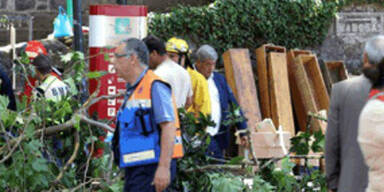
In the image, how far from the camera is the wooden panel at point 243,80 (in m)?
11.1

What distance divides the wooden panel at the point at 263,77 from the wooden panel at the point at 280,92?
2.1 inches

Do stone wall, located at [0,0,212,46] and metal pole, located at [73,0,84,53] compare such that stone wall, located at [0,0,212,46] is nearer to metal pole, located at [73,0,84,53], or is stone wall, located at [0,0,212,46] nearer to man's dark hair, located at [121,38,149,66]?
metal pole, located at [73,0,84,53]

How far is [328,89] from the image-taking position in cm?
1241

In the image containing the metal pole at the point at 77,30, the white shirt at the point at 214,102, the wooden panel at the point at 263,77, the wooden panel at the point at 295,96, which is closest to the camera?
the white shirt at the point at 214,102

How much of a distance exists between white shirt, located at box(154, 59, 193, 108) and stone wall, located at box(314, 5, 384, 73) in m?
6.18

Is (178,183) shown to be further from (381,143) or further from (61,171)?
(381,143)

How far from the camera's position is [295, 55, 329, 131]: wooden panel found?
11.8 m

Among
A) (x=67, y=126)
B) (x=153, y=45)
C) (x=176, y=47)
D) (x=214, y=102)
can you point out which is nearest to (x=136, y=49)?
(x=67, y=126)

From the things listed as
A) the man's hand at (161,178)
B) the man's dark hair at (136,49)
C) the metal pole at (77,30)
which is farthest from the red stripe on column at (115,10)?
the man's hand at (161,178)

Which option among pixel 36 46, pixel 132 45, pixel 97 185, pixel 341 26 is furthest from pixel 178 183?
pixel 341 26

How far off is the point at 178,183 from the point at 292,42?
24.3ft

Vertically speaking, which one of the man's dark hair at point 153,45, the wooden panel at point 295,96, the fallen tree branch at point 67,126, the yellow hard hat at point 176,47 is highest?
the man's dark hair at point 153,45

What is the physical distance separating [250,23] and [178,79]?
544 cm

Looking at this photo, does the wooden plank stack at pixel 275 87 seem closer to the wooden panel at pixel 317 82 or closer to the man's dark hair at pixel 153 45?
the wooden panel at pixel 317 82
